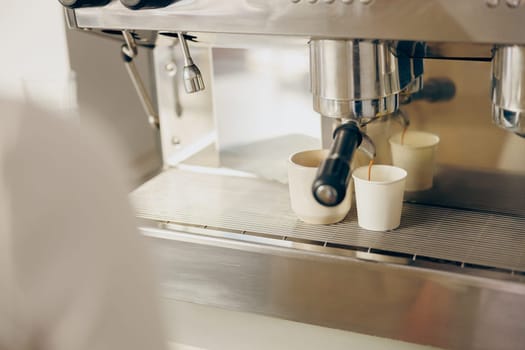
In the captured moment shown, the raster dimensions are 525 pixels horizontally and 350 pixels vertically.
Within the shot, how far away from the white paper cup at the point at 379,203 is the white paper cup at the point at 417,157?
0.20ft

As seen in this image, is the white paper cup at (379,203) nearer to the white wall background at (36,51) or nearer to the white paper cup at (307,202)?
the white paper cup at (307,202)

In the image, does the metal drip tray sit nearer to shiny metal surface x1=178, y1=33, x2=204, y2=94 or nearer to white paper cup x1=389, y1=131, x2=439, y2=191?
white paper cup x1=389, y1=131, x2=439, y2=191

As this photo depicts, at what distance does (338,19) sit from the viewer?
0.64 m

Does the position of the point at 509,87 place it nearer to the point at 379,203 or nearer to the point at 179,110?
the point at 379,203

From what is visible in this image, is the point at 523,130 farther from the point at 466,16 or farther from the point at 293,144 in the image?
the point at 293,144

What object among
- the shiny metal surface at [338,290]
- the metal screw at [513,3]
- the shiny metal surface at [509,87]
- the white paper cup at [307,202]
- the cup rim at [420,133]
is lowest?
the shiny metal surface at [338,290]

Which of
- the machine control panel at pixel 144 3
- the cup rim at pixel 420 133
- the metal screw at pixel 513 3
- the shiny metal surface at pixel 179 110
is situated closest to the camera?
the metal screw at pixel 513 3

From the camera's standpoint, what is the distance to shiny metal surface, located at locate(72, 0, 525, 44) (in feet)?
1.94

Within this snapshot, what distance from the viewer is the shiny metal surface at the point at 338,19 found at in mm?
590

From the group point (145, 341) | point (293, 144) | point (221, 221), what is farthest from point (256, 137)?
point (145, 341)

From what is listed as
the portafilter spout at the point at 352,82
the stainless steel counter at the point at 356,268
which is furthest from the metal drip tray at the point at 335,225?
the portafilter spout at the point at 352,82

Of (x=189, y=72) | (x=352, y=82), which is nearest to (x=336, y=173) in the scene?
(x=352, y=82)

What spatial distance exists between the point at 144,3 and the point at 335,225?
0.29m

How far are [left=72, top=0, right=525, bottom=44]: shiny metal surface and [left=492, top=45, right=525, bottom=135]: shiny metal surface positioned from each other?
32mm
